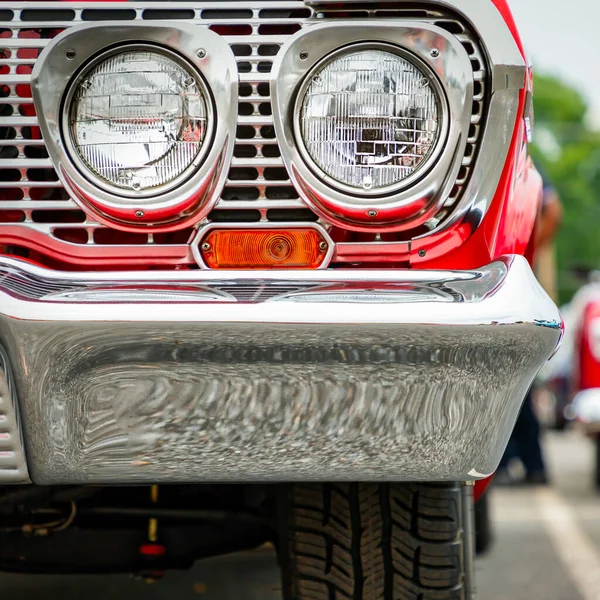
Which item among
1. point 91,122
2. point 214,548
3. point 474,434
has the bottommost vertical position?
point 214,548

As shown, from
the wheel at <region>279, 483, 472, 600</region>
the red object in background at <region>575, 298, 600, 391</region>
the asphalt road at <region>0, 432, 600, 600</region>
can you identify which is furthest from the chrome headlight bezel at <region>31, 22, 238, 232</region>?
the red object in background at <region>575, 298, 600, 391</region>

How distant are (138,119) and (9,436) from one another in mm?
518

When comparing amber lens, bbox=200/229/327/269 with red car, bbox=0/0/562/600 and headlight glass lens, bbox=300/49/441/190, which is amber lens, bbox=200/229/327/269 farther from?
headlight glass lens, bbox=300/49/441/190

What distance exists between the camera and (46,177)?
1.49m

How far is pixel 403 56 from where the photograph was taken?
1.45m

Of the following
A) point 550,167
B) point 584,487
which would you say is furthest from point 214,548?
point 550,167

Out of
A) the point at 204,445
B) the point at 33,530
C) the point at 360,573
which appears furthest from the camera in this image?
the point at 33,530

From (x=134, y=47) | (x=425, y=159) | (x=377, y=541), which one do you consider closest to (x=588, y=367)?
(x=377, y=541)

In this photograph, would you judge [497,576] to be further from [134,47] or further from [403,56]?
[134,47]

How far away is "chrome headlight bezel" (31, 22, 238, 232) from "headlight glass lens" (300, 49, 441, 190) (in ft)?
0.43

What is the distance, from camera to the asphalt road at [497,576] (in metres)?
2.96

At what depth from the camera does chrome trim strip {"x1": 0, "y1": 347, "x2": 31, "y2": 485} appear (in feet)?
4.15

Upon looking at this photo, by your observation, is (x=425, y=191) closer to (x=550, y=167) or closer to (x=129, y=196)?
(x=129, y=196)

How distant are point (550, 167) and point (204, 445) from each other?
4082 centimetres
